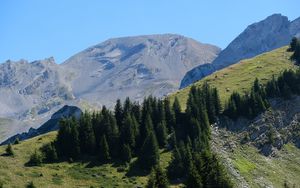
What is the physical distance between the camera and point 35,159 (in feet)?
399

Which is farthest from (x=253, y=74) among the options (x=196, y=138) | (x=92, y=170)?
(x=92, y=170)

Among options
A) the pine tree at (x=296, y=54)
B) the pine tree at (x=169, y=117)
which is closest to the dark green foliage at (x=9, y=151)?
the pine tree at (x=169, y=117)

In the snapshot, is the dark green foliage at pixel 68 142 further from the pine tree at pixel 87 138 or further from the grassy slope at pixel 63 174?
the grassy slope at pixel 63 174

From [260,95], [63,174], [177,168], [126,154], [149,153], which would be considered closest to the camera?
[63,174]

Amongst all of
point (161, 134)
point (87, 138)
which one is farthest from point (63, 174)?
point (161, 134)

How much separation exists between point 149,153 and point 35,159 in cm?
2703

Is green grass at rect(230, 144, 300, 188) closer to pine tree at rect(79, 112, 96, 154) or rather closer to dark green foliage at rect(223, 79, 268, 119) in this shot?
dark green foliage at rect(223, 79, 268, 119)

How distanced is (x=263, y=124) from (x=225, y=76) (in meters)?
61.4

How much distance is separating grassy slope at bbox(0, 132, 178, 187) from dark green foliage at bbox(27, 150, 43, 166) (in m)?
1.46

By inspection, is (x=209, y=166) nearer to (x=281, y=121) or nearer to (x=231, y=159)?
(x=231, y=159)

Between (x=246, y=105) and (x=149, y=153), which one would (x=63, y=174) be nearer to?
(x=149, y=153)

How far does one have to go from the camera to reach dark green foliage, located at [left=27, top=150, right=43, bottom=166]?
397ft

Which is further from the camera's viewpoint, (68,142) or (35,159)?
(68,142)

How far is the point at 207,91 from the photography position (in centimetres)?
15588
